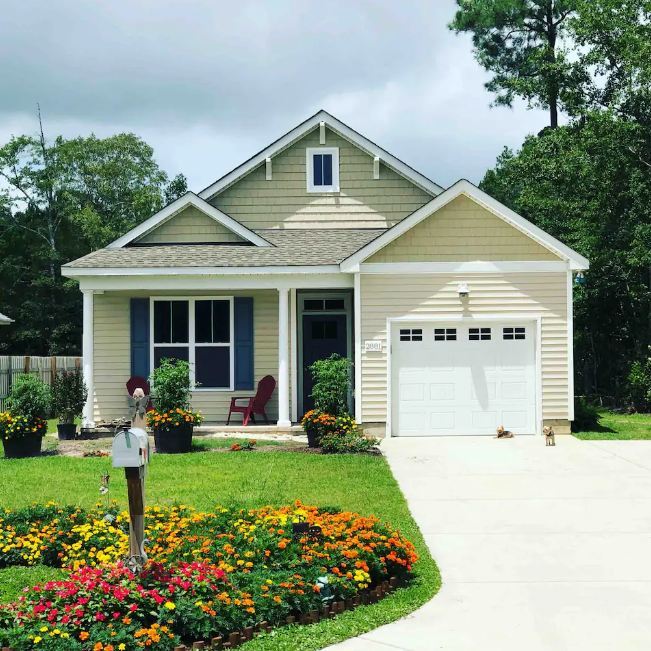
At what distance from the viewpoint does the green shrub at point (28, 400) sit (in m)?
13.9

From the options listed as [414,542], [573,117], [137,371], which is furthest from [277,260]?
[573,117]

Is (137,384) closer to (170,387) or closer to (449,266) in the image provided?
(170,387)

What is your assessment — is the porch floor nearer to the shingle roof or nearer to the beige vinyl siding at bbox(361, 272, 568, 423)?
the beige vinyl siding at bbox(361, 272, 568, 423)

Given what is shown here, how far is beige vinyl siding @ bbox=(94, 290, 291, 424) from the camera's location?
17.7 meters

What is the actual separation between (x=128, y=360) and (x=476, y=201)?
7.66 m

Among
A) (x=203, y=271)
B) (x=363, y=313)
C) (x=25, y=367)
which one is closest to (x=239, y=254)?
(x=203, y=271)

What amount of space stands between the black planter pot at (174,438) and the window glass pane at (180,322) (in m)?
3.83

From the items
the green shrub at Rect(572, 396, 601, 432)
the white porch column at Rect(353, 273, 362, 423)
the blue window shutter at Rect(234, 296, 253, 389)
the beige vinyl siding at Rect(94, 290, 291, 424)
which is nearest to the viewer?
the white porch column at Rect(353, 273, 362, 423)

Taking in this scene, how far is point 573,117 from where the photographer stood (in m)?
23.7

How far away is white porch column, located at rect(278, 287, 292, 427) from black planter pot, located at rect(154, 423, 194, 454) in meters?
2.70

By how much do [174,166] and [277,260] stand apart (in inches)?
1264

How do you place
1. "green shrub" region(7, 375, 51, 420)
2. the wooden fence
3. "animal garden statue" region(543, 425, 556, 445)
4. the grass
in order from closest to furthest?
the grass → "green shrub" region(7, 375, 51, 420) → "animal garden statue" region(543, 425, 556, 445) → the wooden fence

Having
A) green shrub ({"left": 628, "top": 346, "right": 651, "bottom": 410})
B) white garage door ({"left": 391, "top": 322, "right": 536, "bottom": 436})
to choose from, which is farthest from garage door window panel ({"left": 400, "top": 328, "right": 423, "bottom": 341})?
green shrub ({"left": 628, "top": 346, "right": 651, "bottom": 410})

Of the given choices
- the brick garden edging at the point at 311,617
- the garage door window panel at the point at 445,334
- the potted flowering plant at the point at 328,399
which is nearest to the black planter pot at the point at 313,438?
the potted flowering plant at the point at 328,399
